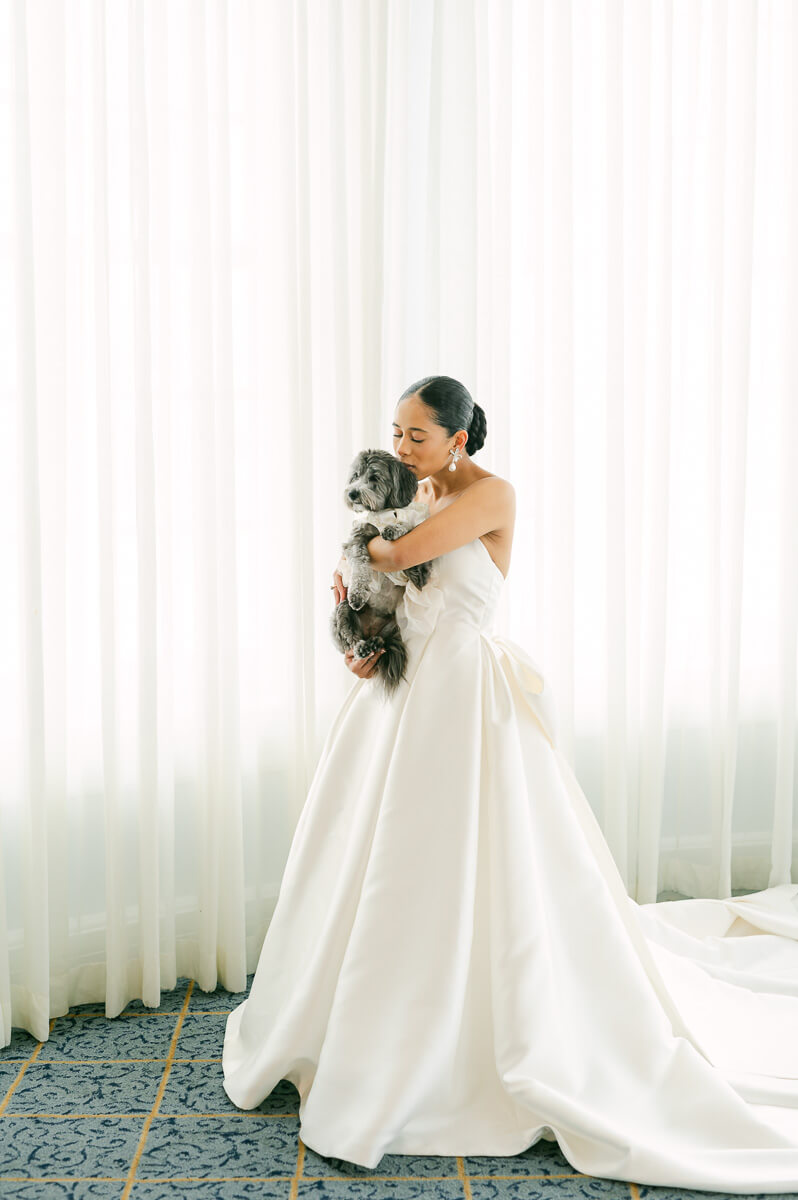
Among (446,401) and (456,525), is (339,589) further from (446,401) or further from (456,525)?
(446,401)

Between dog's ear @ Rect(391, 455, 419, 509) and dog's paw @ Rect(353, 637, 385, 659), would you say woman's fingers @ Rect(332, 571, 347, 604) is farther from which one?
dog's ear @ Rect(391, 455, 419, 509)

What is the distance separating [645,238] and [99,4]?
5.34ft

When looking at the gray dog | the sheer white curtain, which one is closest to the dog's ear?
the gray dog

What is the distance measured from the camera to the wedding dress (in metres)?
1.93

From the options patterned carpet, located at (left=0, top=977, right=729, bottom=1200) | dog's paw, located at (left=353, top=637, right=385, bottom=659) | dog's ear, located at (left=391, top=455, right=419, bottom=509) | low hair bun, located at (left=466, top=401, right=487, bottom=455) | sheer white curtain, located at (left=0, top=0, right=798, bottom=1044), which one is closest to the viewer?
patterned carpet, located at (left=0, top=977, right=729, bottom=1200)

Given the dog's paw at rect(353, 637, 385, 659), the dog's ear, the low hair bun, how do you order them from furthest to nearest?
the low hair bun, the dog's paw at rect(353, 637, 385, 659), the dog's ear

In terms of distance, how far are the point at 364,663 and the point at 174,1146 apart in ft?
3.47

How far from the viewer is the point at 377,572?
6.90 feet

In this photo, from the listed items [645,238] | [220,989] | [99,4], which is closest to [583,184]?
[645,238]

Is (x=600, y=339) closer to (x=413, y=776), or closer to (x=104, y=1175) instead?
(x=413, y=776)

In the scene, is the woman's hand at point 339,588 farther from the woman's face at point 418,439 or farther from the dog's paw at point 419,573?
the woman's face at point 418,439

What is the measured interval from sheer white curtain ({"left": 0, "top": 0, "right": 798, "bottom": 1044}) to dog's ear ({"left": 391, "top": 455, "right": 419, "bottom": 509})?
76 cm

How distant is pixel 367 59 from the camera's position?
269cm

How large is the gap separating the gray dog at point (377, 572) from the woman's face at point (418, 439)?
0.10m
